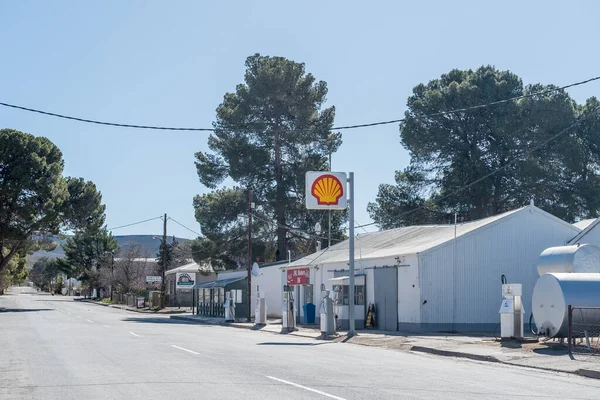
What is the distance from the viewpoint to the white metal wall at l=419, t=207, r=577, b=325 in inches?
1176

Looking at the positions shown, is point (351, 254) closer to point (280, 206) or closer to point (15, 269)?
point (280, 206)

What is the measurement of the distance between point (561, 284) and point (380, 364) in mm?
7061

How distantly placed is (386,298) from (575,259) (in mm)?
10082

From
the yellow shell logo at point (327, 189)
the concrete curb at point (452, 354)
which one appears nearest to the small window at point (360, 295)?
the yellow shell logo at point (327, 189)

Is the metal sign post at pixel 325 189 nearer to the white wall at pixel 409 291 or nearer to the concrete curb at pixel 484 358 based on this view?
the white wall at pixel 409 291

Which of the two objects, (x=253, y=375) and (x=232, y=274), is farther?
(x=232, y=274)

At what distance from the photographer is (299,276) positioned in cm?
4097

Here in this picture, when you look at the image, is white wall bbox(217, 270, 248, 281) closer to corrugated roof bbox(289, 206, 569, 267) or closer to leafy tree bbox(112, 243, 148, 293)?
corrugated roof bbox(289, 206, 569, 267)

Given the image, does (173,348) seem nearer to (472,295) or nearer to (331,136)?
(472,295)

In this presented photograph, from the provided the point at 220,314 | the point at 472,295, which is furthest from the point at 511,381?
the point at 220,314

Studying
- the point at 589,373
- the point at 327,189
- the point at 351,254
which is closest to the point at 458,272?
the point at 351,254

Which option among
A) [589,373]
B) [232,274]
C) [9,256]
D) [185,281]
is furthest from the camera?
[9,256]

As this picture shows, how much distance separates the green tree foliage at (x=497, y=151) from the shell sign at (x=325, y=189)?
21.0m

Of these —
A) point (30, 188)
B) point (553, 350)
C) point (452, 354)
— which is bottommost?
point (452, 354)
